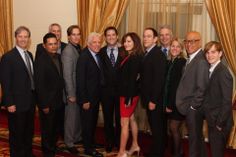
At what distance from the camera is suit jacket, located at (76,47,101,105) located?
464 cm

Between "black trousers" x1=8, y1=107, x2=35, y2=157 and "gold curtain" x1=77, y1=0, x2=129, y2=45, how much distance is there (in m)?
2.20

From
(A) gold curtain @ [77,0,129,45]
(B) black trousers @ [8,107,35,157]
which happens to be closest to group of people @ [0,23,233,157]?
(B) black trousers @ [8,107,35,157]

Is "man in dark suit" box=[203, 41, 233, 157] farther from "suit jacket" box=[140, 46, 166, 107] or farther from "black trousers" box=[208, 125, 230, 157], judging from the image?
"suit jacket" box=[140, 46, 166, 107]

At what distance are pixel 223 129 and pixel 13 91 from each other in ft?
7.65

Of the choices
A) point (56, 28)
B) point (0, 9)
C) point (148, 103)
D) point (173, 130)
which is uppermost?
point (0, 9)

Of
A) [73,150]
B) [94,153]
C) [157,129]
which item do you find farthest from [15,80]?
[157,129]

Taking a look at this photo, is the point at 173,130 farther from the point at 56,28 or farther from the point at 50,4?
the point at 50,4

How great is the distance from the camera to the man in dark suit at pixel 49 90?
14.0 feet

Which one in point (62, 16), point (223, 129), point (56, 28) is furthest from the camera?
point (62, 16)

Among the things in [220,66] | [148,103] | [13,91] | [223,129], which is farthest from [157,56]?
[13,91]

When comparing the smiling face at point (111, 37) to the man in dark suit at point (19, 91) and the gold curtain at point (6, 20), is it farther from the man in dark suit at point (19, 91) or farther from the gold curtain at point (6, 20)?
the gold curtain at point (6, 20)

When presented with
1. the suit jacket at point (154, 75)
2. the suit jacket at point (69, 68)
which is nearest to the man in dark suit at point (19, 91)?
the suit jacket at point (69, 68)

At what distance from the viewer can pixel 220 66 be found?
145 inches

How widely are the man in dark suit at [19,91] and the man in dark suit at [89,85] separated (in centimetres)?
65
